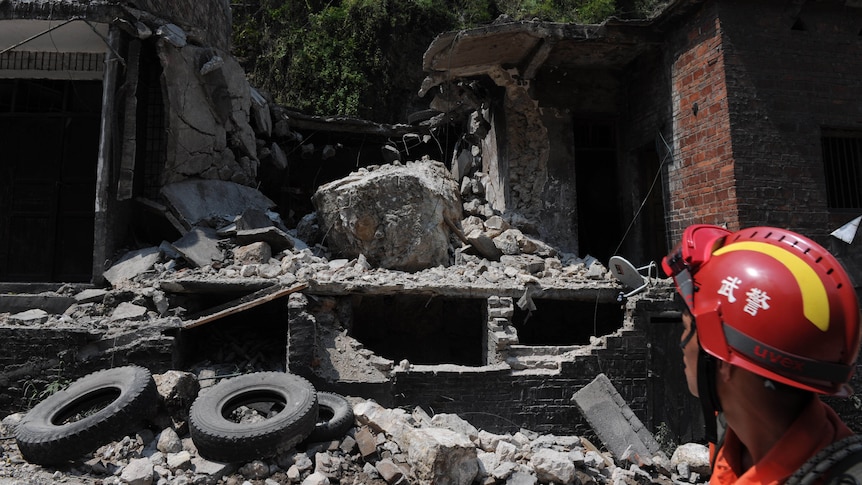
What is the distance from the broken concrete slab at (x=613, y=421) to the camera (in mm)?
6082

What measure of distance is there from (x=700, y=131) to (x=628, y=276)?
2.41 m

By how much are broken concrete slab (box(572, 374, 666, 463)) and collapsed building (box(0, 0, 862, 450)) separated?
9.2 inches

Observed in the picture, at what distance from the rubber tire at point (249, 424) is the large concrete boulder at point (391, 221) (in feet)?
10.2

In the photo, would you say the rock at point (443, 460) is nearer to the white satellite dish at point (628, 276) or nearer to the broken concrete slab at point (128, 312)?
the white satellite dish at point (628, 276)

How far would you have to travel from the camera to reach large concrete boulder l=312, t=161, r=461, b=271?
25.8 feet

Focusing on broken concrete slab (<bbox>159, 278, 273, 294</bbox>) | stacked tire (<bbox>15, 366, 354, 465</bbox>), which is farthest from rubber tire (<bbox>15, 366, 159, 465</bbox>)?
broken concrete slab (<bbox>159, 278, 273, 294</bbox>)

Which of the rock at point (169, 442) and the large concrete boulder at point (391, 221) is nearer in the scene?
the rock at point (169, 442)

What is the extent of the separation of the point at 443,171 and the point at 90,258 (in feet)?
21.7

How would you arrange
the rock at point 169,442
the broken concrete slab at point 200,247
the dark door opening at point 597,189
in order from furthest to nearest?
the dark door opening at point 597,189 < the broken concrete slab at point 200,247 < the rock at point 169,442

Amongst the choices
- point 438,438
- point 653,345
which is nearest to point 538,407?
point 653,345

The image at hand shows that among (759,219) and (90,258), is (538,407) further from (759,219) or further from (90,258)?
(90,258)

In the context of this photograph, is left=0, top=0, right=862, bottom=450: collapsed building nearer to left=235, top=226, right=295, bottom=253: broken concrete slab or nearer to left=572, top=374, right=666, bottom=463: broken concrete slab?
left=235, top=226, right=295, bottom=253: broken concrete slab

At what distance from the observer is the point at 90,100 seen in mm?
8773

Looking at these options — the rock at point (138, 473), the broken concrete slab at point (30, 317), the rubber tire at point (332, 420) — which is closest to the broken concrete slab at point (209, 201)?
the broken concrete slab at point (30, 317)
